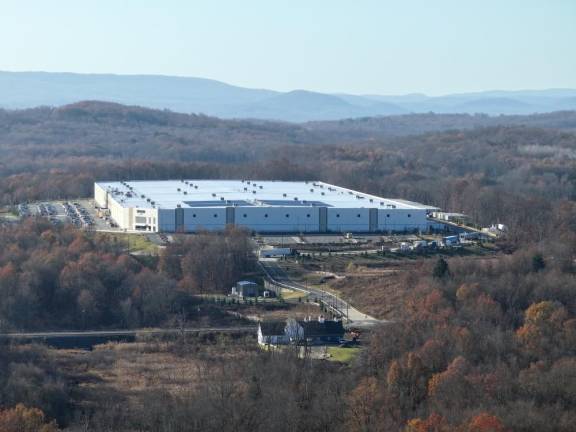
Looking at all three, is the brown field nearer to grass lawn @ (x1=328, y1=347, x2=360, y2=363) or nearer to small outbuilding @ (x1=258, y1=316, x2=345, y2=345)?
small outbuilding @ (x1=258, y1=316, x2=345, y2=345)

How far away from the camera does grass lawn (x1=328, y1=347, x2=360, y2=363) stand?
15.2 metres

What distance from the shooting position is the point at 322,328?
16.5 m

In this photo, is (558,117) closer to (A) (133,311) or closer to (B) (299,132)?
(B) (299,132)

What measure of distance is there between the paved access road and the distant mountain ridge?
117 meters

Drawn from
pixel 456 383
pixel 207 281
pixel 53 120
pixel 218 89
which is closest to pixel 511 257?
pixel 207 281

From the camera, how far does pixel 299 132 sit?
71.8 meters

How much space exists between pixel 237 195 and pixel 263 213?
2635mm

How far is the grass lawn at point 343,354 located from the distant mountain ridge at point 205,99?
122m

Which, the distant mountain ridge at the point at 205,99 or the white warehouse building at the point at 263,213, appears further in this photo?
the distant mountain ridge at the point at 205,99

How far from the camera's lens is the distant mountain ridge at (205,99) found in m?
150

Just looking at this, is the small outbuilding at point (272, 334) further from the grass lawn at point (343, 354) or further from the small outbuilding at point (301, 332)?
the grass lawn at point (343, 354)

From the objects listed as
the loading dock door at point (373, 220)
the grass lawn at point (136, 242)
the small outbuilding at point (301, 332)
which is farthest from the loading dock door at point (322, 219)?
the small outbuilding at point (301, 332)

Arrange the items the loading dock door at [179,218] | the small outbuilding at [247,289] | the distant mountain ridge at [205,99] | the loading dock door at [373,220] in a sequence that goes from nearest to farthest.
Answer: the small outbuilding at [247,289] < the loading dock door at [179,218] < the loading dock door at [373,220] < the distant mountain ridge at [205,99]

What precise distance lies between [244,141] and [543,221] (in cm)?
3364
